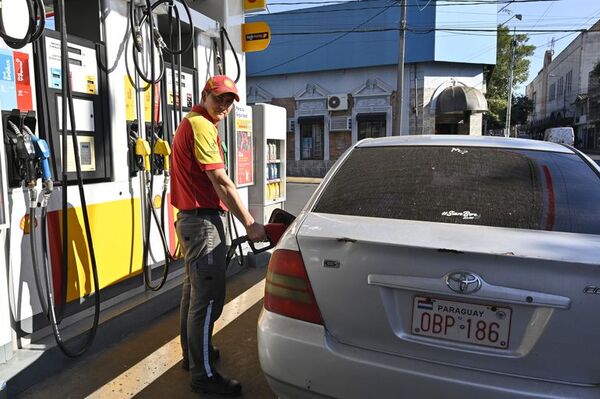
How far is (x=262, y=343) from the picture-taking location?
6.61ft

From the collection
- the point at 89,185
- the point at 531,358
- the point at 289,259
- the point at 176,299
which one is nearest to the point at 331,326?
the point at 289,259

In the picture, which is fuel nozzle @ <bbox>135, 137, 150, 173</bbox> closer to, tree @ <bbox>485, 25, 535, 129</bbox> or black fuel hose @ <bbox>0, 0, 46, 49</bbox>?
black fuel hose @ <bbox>0, 0, 46, 49</bbox>

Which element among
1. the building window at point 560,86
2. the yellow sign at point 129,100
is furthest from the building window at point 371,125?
the building window at point 560,86

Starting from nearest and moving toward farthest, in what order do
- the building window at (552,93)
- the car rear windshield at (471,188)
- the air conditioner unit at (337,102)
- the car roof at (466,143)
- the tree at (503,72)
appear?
the car rear windshield at (471,188) < the car roof at (466,143) < the air conditioner unit at (337,102) < the tree at (503,72) < the building window at (552,93)

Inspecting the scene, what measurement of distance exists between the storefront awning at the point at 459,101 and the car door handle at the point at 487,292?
63.2 feet

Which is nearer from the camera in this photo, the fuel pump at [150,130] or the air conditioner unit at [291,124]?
the fuel pump at [150,130]

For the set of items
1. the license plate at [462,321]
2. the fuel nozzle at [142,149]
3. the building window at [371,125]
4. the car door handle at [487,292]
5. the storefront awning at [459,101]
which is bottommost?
the license plate at [462,321]

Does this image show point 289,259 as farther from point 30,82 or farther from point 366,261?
point 30,82

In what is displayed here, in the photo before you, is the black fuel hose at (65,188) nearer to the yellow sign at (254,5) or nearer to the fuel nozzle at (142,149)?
the fuel nozzle at (142,149)

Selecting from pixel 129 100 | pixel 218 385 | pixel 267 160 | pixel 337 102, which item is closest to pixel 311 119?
pixel 337 102

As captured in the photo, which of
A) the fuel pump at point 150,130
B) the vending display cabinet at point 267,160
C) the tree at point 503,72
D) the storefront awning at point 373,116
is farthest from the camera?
the tree at point 503,72

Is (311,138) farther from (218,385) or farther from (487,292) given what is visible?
(487,292)

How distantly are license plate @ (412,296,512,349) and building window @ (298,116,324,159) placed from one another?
69.7 ft

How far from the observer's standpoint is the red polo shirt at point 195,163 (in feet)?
8.73
